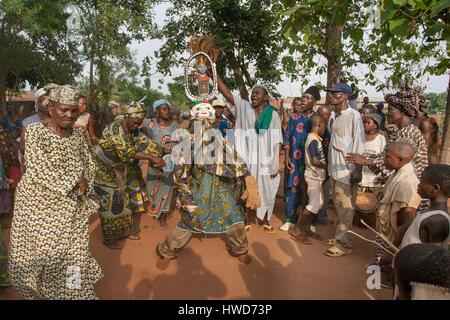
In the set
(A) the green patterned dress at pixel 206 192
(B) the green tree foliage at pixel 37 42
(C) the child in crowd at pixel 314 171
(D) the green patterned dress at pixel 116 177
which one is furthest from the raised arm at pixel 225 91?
(B) the green tree foliage at pixel 37 42

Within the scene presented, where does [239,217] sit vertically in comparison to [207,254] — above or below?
above

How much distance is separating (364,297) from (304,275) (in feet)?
2.15

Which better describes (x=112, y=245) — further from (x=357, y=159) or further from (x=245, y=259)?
(x=357, y=159)

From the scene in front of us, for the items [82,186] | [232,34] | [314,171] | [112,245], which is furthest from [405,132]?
[232,34]

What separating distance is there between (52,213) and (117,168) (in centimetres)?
167

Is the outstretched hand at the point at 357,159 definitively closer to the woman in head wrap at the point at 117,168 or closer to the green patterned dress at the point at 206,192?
the green patterned dress at the point at 206,192

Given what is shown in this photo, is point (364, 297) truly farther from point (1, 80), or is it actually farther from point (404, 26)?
point (1, 80)

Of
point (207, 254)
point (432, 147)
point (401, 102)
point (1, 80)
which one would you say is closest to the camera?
point (401, 102)

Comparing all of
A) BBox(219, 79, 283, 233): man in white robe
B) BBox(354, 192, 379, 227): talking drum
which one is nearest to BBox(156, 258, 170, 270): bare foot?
BBox(219, 79, 283, 233): man in white robe

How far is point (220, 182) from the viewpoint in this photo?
154 inches

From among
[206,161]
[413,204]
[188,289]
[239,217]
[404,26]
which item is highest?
[404,26]

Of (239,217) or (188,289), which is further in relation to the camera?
(239,217)
